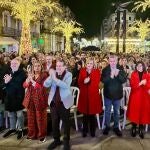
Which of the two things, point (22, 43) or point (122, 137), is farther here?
point (22, 43)

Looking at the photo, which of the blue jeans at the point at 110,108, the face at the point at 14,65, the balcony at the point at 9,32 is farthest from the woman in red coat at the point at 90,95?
the balcony at the point at 9,32

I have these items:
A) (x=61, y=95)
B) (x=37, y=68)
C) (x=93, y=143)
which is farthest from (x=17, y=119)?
(x=93, y=143)

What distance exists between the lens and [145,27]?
2413 inches

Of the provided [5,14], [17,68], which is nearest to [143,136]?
[17,68]

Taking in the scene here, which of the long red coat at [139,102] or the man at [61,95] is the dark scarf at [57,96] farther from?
the long red coat at [139,102]

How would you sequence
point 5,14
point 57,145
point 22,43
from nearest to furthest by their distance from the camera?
point 57,145
point 22,43
point 5,14

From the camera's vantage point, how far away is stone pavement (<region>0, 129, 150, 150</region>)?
839 centimetres

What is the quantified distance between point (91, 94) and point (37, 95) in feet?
4.20

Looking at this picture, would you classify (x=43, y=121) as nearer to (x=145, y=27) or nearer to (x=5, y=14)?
(x=5, y=14)

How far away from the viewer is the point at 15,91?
9.11 meters

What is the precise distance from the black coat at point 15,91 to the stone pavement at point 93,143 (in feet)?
2.34

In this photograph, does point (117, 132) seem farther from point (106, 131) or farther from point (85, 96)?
point (85, 96)

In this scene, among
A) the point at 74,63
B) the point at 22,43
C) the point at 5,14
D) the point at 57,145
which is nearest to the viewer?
the point at 57,145

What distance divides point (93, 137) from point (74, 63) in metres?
3.98
